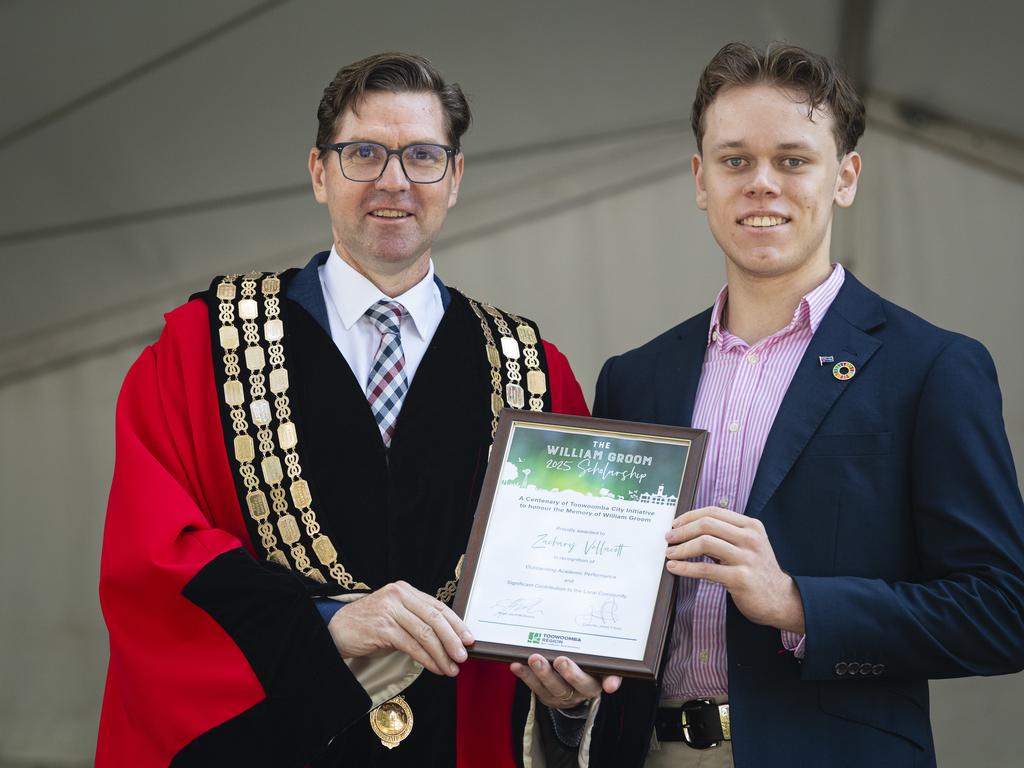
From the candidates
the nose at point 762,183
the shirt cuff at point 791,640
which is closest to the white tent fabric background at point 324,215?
the nose at point 762,183

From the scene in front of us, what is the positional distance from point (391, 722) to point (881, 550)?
3.11 ft

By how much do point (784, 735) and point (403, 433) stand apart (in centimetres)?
90

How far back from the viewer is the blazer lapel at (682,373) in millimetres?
2414

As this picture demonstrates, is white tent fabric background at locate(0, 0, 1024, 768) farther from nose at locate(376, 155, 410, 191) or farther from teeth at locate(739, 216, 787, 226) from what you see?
teeth at locate(739, 216, 787, 226)

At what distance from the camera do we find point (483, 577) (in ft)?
7.19

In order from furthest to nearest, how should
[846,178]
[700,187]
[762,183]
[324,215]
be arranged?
[324,215]
[700,187]
[846,178]
[762,183]

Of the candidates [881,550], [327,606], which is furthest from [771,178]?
[327,606]

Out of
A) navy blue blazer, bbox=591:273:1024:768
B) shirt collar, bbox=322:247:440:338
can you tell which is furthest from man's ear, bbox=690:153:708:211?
shirt collar, bbox=322:247:440:338

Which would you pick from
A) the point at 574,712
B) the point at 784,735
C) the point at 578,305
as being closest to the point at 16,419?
the point at 578,305

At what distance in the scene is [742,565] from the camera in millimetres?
2043

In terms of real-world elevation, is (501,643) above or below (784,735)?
above

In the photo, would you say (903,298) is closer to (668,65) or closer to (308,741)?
(668,65)

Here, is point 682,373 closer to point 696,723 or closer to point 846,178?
point 846,178
